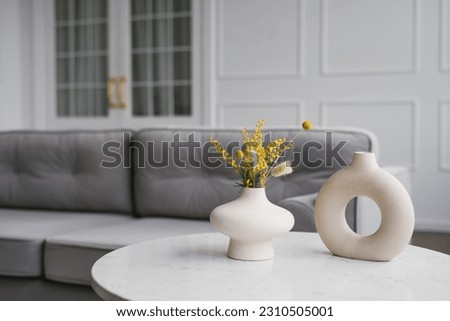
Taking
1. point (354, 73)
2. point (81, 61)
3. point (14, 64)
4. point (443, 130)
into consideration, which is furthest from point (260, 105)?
point (14, 64)

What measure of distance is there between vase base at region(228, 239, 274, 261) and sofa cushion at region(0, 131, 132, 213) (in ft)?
4.09

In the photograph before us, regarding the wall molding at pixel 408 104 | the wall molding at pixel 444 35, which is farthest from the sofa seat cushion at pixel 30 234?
the wall molding at pixel 444 35

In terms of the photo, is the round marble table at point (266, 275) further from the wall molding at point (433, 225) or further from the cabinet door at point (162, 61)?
the cabinet door at point (162, 61)

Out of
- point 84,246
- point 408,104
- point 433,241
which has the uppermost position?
point 408,104

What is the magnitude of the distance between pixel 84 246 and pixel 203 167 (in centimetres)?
61

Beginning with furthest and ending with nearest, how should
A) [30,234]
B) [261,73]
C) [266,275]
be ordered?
[261,73] < [30,234] < [266,275]

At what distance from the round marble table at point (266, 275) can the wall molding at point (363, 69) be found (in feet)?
9.59

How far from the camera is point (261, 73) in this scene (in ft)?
14.6

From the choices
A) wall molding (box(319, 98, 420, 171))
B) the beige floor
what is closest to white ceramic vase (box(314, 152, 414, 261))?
the beige floor

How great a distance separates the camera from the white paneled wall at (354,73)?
3938mm

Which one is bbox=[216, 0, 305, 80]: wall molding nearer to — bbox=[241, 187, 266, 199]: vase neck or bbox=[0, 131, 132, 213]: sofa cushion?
bbox=[0, 131, 132, 213]: sofa cushion

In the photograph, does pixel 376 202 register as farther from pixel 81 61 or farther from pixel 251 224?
pixel 81 61
